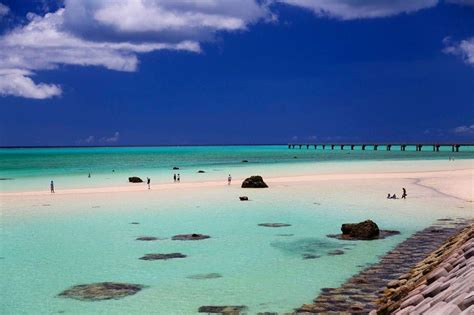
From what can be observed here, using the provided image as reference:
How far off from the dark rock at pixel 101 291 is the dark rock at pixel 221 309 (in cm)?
264

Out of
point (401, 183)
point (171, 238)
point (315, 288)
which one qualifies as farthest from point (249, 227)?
point (401, 183)

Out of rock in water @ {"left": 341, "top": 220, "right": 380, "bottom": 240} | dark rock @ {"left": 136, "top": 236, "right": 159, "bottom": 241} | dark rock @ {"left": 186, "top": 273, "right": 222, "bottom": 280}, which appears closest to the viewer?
dark rock @ {"left": 186, "top": 273, "right": 222, "bottom": 280}

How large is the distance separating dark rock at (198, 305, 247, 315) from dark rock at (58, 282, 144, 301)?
2.64 m

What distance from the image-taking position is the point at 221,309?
13.2m

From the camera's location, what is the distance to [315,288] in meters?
14.9

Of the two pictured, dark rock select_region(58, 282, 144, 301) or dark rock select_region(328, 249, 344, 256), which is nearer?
dark rock select_region(58, 282, 144, 301)

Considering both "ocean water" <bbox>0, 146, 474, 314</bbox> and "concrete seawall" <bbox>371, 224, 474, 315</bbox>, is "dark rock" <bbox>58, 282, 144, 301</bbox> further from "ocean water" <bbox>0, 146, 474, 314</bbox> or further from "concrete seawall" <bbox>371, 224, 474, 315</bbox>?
"concrete seawall" <bbox>371, 224, 474, 315</bbox>

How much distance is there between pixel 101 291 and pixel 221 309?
3974 mm

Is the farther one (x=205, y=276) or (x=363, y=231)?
(x=363, y=231)

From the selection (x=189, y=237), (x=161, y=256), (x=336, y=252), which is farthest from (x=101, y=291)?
(x=336, y=252)

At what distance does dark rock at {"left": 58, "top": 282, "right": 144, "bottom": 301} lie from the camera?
14484 millimetres

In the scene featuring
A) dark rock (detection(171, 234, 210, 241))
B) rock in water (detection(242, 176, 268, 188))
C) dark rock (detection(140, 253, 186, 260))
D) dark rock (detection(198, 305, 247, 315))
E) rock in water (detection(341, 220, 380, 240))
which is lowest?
dark rock (detection(198, 305, 247, 315))

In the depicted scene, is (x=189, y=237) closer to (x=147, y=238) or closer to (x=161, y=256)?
(x=147, y=238)

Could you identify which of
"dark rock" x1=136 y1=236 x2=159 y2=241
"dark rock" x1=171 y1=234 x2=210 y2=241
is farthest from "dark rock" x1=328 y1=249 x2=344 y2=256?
"dark rock" x1=136 y1=236 x2=159 y2=241
